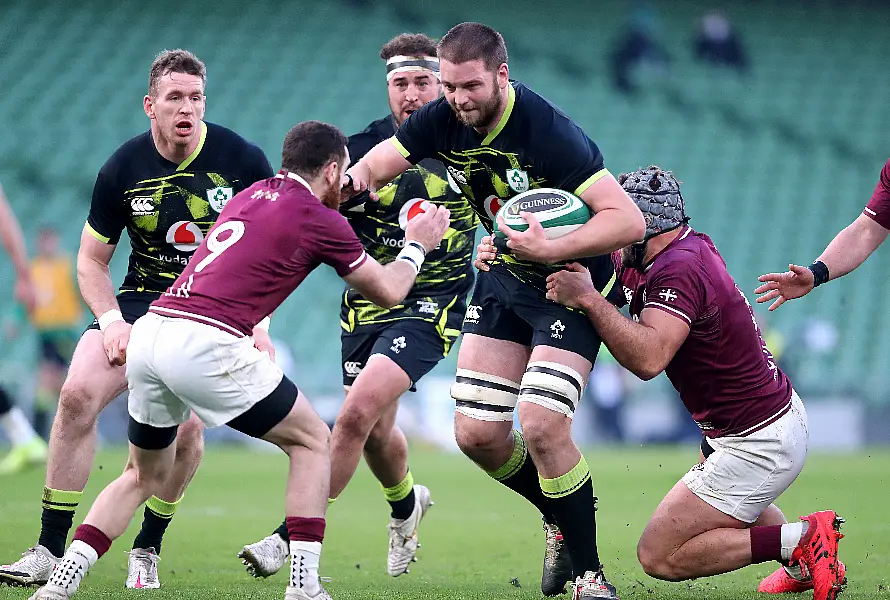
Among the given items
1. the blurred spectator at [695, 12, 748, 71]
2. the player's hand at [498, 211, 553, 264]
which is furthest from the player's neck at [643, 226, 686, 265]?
the blurred spectator at [695, 12, 748, 71]

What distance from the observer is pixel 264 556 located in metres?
5.86

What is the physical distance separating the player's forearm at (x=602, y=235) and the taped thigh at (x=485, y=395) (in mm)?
880

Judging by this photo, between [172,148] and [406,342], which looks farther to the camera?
[406,342]

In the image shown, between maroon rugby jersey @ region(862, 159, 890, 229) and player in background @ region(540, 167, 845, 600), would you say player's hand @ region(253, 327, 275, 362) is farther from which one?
maroon rugby jersey @ region(862, 159, 890, 229)

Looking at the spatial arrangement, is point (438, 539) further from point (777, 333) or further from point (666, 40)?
point (666, 40)

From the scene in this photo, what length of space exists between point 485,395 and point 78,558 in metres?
1.97

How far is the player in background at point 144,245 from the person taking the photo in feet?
19.0

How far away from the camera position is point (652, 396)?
57.1ft

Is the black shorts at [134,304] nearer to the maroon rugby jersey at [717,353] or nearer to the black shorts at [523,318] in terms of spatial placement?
the black shorts at [523,318]

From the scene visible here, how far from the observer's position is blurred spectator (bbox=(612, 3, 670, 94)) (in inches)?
898

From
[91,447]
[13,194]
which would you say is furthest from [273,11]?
[91,447]

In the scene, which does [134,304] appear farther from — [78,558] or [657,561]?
[657,561]

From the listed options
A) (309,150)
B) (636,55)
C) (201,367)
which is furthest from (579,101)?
(201,367)

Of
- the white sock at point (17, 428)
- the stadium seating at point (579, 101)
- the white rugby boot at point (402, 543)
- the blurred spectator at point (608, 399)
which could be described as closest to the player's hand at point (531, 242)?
the white rugby boot at point (402, 543)
